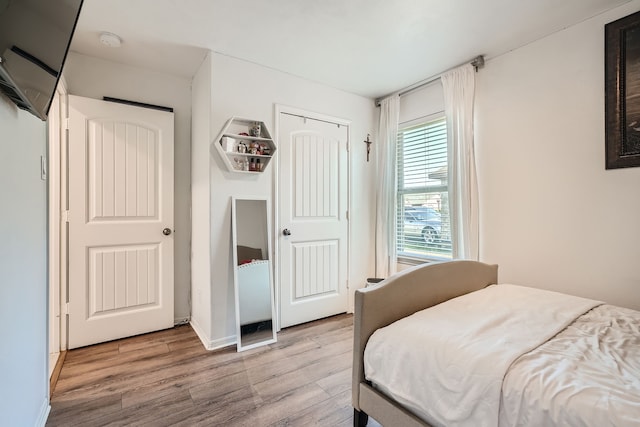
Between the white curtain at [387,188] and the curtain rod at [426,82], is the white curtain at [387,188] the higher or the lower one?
the lower one

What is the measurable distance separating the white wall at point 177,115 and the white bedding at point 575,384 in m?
2.95

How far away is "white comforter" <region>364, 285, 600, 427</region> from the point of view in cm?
106

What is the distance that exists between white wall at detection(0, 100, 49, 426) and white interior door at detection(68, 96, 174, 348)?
100 centimetres

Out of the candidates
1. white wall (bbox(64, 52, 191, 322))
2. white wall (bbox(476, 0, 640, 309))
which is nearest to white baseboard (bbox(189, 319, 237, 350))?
white wall (bbox(64, 52, 191, 322))

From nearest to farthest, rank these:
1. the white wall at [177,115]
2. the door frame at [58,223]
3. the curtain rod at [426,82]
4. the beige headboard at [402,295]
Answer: the beige headboard at [402,295], the door frame at [58,223], the curtain rod at [426,82], the white wall at [177,115]

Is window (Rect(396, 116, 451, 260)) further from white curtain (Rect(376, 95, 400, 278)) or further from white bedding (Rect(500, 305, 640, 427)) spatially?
white bedding (Rect(500, 305, 640, 427))

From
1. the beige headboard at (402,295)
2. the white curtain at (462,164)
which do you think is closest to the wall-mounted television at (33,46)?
the beige headboard at (402,295)

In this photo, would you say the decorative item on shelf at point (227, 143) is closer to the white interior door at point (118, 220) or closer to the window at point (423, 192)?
the white interior door at point (118, 220)

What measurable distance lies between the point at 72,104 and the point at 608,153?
4.17m

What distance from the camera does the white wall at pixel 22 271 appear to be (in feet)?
3.73

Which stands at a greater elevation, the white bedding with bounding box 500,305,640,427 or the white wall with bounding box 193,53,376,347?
the white wall with bounding box 193,53,376,347

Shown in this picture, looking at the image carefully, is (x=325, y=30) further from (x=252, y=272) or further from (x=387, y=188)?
(x=252, y=272)

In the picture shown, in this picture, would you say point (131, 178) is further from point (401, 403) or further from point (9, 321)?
point (401, 403)

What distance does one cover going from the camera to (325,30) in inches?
87.8
